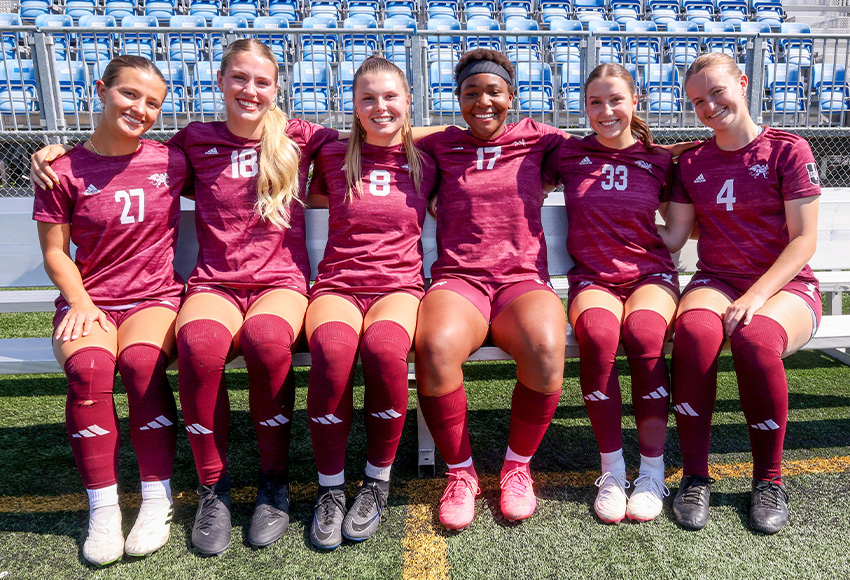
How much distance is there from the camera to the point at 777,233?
7.66 feet

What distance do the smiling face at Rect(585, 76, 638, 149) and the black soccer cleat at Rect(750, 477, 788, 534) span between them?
1344 mm

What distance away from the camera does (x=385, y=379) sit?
202cm

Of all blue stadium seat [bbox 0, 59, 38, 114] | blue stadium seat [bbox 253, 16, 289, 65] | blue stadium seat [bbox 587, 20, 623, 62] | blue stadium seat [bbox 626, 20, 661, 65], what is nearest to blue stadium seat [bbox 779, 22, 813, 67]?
blue stadium seat [bbox 626, 20, 661, 65]

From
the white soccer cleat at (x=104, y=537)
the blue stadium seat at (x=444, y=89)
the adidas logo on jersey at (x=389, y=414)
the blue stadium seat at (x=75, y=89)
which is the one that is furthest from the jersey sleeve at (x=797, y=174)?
the blue stadium seat at (x=75, y=89)

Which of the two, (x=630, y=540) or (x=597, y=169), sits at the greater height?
(x=597, y=169)

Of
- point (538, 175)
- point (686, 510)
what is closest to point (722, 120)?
point (538, 175)

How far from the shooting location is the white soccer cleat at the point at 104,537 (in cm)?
193

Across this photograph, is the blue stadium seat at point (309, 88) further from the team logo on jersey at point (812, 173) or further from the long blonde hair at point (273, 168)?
the team logo on jersey at point (812, 173)

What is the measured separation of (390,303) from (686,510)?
1213mm

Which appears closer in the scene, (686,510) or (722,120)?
(686,510)

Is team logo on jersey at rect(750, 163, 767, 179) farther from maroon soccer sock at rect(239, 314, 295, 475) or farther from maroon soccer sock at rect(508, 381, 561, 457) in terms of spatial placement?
maroon soccer sock at rect(239, 314, 295, 475)

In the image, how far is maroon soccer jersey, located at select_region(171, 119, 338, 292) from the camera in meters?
2.33

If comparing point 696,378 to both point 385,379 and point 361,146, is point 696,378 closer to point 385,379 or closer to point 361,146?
point 385,379

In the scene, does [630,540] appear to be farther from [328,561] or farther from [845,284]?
[845,284]
